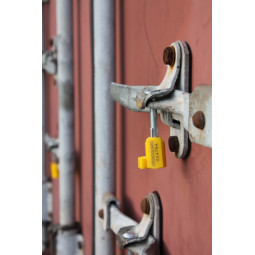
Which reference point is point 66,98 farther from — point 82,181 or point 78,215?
point 78,215

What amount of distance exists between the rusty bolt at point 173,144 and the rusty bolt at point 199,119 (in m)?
0.14

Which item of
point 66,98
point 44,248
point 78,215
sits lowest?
point 44,248

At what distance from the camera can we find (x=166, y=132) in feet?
2.41

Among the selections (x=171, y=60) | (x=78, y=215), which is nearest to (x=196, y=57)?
(x=171, y=60)

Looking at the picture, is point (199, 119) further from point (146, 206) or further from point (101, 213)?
point (101, 213)

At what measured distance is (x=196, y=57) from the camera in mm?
625

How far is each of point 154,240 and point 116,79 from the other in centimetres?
43

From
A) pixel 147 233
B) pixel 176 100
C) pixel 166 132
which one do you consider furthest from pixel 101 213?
pixel 176 100

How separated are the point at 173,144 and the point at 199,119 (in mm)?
164

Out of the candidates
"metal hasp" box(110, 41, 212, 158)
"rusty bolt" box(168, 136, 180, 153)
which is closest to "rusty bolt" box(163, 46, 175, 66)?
"metal hasp" box(110, 41, 212, 158)

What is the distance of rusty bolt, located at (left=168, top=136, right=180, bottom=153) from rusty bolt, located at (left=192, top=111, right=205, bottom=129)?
14cm

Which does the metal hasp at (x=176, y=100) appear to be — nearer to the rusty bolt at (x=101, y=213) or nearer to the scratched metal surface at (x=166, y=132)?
the scratched metal surface at (x=166, y=132)

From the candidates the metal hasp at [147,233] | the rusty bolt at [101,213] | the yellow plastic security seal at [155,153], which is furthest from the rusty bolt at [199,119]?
the rusty bolt at [101,213]

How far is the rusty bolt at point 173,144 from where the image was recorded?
674mm
